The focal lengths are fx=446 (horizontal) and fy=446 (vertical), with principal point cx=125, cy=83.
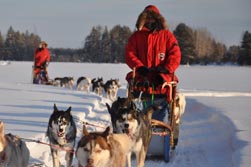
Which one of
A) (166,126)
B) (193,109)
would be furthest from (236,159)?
(193,109)

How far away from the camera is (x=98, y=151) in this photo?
2791 millimetres

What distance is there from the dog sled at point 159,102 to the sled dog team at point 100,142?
16cm

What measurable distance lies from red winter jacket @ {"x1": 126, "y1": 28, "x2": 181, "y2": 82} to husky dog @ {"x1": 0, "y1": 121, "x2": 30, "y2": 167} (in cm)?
175

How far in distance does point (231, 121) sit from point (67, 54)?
64.0 metres

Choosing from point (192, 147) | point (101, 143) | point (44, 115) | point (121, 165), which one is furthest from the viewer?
point (44, 115)

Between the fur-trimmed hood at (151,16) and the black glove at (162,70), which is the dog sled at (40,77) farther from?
the black glove at (162,70)

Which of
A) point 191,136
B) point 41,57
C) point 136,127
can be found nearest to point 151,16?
point 136,127

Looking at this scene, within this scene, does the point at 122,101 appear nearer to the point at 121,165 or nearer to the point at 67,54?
the point at 121,165

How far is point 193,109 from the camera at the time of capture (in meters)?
12.1

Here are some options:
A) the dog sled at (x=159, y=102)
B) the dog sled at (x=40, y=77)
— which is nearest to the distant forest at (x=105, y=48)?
the dog sled at (x=40, y=77)

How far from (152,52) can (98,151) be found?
2.39m

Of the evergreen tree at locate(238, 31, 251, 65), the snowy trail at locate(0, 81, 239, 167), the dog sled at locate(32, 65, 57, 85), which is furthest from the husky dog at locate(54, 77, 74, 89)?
the evergreen tree at locate(238, 31, 251, 65)

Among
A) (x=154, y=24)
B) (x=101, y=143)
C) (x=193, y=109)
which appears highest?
(x=154, y=24)

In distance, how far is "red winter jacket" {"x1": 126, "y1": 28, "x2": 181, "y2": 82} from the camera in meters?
4.91
